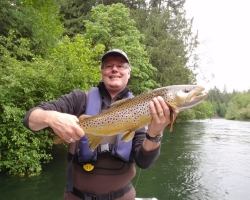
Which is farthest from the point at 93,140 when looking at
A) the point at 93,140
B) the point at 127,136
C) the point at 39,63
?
the point at 39,63

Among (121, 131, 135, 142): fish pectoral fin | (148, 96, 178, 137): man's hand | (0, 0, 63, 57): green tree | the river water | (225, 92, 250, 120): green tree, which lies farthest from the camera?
(225, 92, 250, 120): green tree

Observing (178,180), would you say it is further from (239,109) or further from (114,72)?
(239,109)

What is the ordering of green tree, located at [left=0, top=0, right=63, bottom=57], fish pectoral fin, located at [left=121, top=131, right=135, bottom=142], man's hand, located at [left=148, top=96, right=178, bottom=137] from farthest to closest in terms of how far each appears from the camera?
green tree, located at [left=0, top=0, right=63, bottom=57] < fish pectoral fin, located at [left=121, top=131, right=135, bottom=142] < man's hand, located at [left=148, top=96, right=178, bottom=137]

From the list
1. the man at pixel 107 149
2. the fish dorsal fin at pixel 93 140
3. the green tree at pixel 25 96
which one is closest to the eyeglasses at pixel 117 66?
the man at pixel 107 149

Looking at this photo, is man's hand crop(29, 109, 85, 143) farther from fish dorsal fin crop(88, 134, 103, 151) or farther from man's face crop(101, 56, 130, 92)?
man's face crop(101, 56, 130, 92)

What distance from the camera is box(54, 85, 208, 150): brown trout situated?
2.42 metres

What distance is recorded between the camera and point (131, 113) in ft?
8.18

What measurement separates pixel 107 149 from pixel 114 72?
83 centimetres

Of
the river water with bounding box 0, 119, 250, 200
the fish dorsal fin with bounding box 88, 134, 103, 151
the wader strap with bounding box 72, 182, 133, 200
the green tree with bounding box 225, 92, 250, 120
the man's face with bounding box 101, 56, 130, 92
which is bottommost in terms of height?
the green tree with bounding box 225, 92, 250, 120

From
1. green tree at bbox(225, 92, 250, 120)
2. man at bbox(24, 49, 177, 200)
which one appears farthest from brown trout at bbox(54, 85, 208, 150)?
green tree at bbox(225, 92, 250, 120)

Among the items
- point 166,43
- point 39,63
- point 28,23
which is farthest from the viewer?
point 166,43

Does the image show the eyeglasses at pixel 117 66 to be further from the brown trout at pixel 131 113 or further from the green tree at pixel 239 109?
the green tree at pixel 239 109

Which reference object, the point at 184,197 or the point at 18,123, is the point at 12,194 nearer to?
the point at 18,123

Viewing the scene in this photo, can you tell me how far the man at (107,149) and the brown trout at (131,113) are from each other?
115 mm
